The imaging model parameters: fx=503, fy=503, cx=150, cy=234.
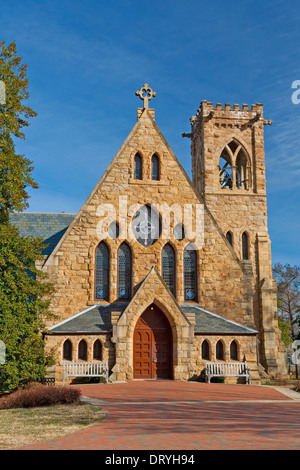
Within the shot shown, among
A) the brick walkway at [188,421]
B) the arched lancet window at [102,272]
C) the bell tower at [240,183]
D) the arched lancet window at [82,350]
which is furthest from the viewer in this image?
the bell tower at [240,183]

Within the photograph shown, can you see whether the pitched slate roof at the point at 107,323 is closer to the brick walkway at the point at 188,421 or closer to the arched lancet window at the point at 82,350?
the arched lancet window at the point at 82,350

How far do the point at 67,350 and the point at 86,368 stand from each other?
4.11 feet

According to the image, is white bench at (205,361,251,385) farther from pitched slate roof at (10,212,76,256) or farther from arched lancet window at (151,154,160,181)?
pitched slate roof at (10,212,76,256)

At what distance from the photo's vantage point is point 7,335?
16781 mm

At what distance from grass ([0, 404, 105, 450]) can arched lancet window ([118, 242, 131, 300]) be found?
34.2 feet

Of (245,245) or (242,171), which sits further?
(242,171)

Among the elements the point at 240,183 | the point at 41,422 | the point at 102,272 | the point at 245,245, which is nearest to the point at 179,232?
the point at 102,272

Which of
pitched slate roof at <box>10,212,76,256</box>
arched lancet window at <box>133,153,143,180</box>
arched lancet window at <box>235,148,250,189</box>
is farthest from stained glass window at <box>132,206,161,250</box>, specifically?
arched lancet window at <box>235,148,250,189</box>

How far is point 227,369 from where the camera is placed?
2112cm

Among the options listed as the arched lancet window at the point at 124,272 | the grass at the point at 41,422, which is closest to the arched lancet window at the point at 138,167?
the arched lancet window at the point at 124,272

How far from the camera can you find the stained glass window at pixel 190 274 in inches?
952

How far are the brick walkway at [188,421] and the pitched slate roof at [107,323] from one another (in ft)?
12.0

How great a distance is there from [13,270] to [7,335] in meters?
2.33

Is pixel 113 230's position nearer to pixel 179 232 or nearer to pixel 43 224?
pixel 179 232
